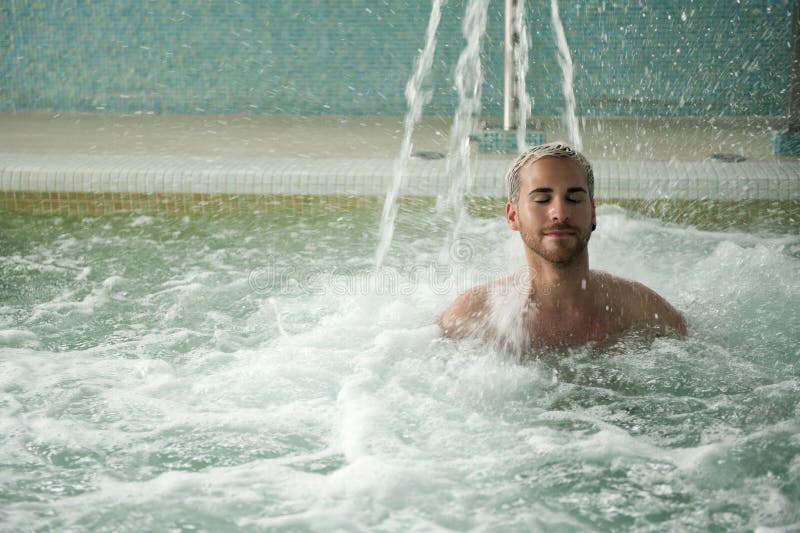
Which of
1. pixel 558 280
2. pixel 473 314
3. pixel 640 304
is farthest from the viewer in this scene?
pixel 473 314

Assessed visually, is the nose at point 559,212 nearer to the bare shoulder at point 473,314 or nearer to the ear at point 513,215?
the ear at point 513,215

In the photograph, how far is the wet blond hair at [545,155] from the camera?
8.45ft

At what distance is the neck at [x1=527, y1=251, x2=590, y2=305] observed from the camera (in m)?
2.64

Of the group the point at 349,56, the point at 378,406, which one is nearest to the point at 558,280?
the point at 378,406

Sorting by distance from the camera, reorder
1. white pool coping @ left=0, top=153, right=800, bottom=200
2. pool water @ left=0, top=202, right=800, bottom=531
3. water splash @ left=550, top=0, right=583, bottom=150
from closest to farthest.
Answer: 1. pool water @ left=0, top=202, right=800, bottom=531
2. white pool coping @ left=0, top=153, right=800, bottom=200
3. water splash @ left=550, top=0, right=583, bottom=150

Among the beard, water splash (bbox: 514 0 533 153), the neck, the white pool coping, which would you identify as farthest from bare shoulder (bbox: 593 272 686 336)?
water splash (bbox: 514 0 533 153)

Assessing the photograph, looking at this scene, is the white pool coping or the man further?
the white pool coping

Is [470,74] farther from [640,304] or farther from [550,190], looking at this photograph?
[550,190]

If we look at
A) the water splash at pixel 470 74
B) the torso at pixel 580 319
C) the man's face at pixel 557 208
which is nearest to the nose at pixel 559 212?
the man's face at pixel 557 208

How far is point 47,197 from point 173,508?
3.42m

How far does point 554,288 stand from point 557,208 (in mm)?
282

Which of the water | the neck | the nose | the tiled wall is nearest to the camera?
the nose

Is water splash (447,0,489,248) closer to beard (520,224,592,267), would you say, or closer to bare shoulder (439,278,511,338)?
bare shoulder (439,278,511,338)

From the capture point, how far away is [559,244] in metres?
2.54
